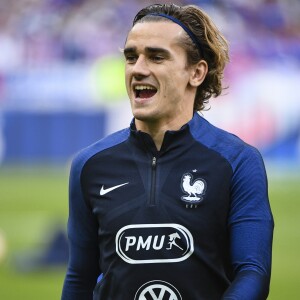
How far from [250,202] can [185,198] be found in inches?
9.5

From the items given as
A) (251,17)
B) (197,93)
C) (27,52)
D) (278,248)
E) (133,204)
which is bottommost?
(278,248)

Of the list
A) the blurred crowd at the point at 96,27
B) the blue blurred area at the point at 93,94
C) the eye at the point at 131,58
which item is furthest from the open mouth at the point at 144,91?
the blurred crowd at the point at 96,27

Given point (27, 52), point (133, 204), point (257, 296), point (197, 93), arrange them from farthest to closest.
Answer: point (27, 52), point (197, 93), point (133, 204), point (257, 296)

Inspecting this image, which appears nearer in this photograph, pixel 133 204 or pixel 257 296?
pixel 257 296

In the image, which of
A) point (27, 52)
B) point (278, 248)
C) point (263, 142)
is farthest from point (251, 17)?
point (278, 248)

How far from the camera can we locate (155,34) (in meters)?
3.59

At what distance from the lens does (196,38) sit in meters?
3.70

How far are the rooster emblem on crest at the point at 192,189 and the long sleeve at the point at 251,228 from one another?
4.7 inches

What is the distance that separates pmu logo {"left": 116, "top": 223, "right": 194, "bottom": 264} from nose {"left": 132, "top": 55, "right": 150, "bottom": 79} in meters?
0.55

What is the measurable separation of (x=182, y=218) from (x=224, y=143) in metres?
0.34

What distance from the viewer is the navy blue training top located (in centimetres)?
344

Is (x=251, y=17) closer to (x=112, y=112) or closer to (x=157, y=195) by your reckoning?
(x=112, y=112)

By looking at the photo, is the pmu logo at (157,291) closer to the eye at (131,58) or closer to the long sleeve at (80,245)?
the long sleeve at (80,245)

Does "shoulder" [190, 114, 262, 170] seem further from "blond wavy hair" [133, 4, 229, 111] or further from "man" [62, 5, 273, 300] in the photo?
"blond wavy hair" [133, 4, 229, 111]
